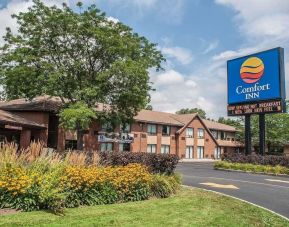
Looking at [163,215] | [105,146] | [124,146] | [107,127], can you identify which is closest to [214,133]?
[124,146]

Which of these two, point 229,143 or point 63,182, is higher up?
point 229,143

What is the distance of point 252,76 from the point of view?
32.9m

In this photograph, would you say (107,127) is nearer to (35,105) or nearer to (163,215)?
(35,105)

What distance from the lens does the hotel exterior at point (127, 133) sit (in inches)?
1449

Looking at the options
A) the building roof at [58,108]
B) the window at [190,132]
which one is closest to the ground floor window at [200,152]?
the window at [190,132]

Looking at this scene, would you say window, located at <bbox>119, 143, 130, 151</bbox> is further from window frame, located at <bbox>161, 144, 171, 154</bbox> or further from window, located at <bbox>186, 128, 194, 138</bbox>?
window, located at <bbox>186, 128, 194, 138</bbox>

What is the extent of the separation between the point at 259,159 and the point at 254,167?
6.67ft

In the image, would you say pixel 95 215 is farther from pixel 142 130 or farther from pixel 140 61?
pixel 142 130

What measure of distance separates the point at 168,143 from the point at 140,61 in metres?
25.2

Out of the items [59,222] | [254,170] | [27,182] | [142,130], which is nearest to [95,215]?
[59,222]

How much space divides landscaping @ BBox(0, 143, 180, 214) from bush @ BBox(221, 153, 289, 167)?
60.3ft

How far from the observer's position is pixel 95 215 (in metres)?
9.42

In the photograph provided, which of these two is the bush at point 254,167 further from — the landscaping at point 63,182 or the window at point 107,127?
the landscaping at point 63,182

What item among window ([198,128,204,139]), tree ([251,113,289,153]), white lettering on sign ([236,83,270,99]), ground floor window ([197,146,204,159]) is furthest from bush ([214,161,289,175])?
tree ([251,113,289,153])
